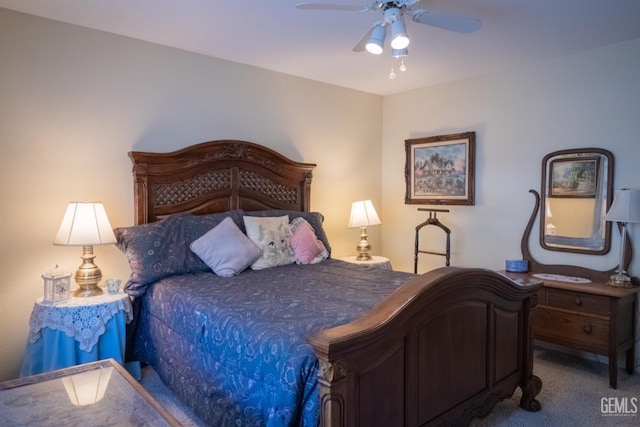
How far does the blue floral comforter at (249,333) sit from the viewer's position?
5.30 ft

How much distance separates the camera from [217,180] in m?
3.61

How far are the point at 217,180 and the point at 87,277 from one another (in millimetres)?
1283

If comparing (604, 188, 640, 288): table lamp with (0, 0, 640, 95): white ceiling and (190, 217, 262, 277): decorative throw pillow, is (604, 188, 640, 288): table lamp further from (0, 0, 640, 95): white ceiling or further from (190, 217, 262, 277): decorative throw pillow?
(190, 217, 262, 277): decorative throw pillow

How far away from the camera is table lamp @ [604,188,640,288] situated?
3.02 metres

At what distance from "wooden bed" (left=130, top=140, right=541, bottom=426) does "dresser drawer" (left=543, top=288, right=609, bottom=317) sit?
0.79 m

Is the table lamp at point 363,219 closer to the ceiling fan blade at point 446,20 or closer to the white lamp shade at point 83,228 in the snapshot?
the ceiling fan blade at point 446,20

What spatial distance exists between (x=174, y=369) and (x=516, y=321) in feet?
6.89

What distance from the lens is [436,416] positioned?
195 cm

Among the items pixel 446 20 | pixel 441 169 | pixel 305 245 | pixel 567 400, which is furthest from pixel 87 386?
pixel 441 169

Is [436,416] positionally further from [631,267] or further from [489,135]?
[489,135]

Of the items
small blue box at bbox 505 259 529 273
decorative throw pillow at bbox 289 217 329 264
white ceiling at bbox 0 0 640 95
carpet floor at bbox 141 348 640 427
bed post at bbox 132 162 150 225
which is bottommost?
carpet floor at bbox 141 348 640 427

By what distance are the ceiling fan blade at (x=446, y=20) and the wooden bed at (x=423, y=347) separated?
133 centimetres

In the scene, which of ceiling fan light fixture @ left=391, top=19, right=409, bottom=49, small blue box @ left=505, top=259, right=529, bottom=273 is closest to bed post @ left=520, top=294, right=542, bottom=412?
small blue box @ left=505, top=259, right=529, bottom=273

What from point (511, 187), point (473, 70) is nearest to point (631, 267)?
point (511, 187)
